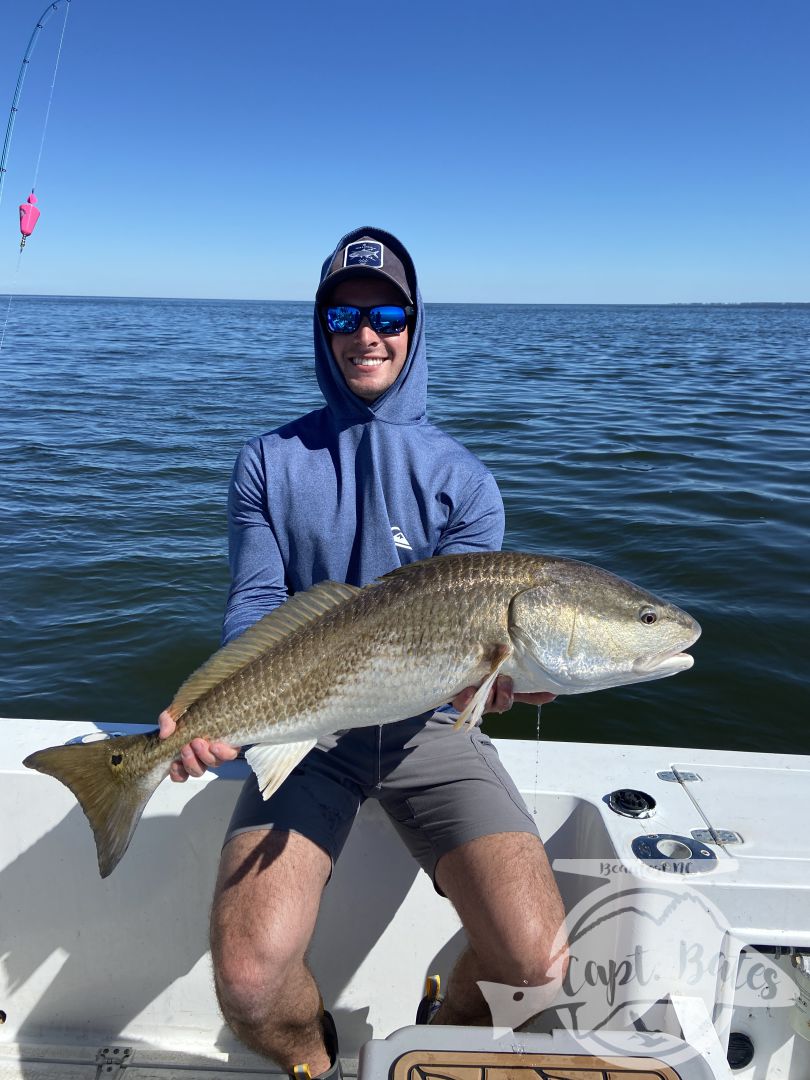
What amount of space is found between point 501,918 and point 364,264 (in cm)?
271

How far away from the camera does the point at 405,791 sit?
129 inches

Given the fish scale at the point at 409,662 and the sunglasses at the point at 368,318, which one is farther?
the sunglasses at the point at 368,318

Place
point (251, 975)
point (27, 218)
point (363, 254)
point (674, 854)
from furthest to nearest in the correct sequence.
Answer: point (27, 218), point (363, 254), point (674, 854), point (251, 975)

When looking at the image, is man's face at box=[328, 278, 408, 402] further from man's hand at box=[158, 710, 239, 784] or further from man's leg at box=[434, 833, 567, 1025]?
man's leg at box=[434, 833, 567, 1025]

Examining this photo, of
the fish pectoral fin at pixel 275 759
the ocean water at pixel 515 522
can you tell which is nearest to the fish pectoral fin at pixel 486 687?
the fish pectoral fin at pixel 275 759

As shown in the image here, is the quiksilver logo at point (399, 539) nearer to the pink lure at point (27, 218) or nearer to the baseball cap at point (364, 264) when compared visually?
the baseball cap at point (364, 264)

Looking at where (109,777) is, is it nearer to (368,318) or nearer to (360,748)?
(360,748)

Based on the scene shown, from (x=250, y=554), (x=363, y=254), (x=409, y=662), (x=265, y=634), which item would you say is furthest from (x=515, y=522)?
(x=409, y=662)

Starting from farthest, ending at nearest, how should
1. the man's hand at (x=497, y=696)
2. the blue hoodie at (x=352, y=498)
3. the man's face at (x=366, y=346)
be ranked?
the man's face at (x=366, y=346)
the blue hoodie at (x=352, y=498)
the man's hand at (x=497, y=696)

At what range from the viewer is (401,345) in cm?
391

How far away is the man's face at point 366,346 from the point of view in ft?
12.4

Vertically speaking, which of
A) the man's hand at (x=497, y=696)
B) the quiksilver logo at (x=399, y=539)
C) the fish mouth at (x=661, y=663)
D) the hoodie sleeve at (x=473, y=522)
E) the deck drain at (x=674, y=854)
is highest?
the hoodie sleeve at (x=473, y=522)

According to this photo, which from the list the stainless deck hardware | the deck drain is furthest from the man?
→ the stainless deck hardware

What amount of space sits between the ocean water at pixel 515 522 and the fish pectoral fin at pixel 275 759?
3.98 m
